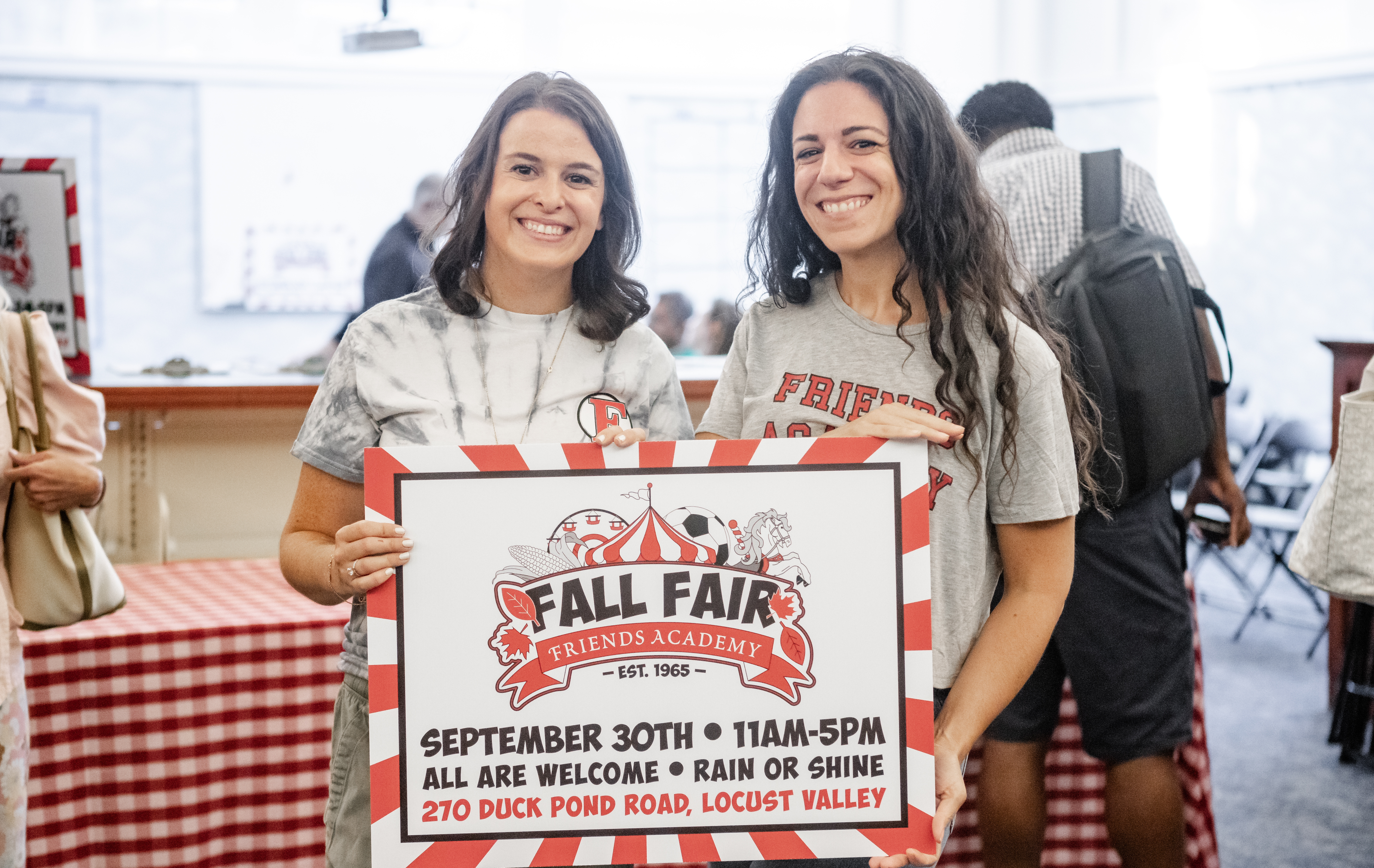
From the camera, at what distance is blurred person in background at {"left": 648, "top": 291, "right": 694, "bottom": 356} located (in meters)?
6.02

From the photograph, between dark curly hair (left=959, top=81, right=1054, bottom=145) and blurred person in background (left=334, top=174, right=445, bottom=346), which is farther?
blurred person in background (left=334, top=174, right=445, bottom=346)

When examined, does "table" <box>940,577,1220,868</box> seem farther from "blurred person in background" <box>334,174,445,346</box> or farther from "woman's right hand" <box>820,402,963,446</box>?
"blurred person in background" <box>334,174,445,346</box>

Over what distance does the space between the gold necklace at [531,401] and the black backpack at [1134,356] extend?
0.91m

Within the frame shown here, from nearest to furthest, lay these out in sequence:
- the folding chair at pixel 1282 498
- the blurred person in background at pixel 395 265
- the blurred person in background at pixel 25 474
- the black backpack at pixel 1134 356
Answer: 1. the blurred person in background at pixel 25 474
2. the black backpack at pixel 1134 356
3. the blurred person in background at pixel 395 265
4. the folding chair at pixel 1282 498

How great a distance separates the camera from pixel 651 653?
113 centimetres

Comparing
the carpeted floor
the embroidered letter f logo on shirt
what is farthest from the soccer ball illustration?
the carpeted floor

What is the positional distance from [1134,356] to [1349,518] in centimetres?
41

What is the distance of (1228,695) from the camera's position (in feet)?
13.2

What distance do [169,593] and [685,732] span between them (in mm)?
1801

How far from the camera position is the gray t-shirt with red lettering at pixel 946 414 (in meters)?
1.19

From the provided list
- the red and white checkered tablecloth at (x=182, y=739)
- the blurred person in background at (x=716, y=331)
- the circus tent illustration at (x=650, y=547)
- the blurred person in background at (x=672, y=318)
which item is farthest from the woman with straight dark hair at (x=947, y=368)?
the blurred person in background at (x=672, y=318)

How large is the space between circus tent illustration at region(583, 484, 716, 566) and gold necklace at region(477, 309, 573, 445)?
8.7 inches

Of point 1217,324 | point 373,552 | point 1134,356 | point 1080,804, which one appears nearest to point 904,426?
point 373,552

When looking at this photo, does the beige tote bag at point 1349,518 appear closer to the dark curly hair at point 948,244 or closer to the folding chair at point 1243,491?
the dark curly hair at point 948,244
